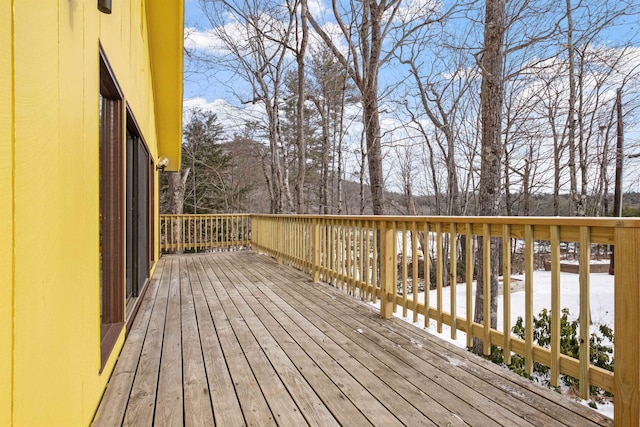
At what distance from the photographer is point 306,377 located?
2092 millimetres

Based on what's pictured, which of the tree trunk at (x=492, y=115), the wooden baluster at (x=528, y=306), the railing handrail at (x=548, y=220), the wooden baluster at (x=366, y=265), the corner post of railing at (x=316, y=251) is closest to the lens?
the railing handrail at (x=548, y=220)

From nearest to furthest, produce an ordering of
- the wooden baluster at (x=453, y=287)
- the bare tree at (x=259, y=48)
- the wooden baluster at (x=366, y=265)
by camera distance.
Result: the wooden baluster at (x=453, y=287) → the wooden baluster at (x=366, y=265) → the bare tree at (x=259, y=48)

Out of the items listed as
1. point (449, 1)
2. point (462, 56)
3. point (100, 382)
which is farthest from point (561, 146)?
point (100, 382)

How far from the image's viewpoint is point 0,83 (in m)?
0.78

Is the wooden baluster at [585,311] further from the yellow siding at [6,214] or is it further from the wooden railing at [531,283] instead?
the yellow siding at [6,214]

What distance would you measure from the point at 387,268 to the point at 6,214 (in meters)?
2.85

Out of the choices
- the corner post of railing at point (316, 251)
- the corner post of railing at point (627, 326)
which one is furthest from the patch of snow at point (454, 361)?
the corner post of railing at point (316, 251)

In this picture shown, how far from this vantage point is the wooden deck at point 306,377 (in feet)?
5.54

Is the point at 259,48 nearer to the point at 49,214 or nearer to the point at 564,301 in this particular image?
the point at 564,301

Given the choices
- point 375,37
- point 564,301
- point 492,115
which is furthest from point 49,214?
point 564,301

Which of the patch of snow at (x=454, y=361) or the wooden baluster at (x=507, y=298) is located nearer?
the wooden baluster at (x=507, y=298)

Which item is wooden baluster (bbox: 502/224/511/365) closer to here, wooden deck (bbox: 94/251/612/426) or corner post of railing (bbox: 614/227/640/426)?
wooden deck (bbox: 94/251/612/426)

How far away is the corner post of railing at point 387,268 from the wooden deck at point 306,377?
0.42ft

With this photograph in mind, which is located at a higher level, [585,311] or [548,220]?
Result: [548,220]
